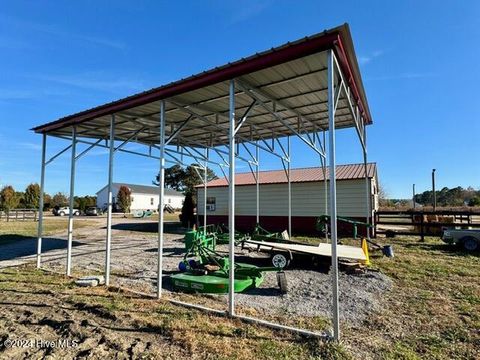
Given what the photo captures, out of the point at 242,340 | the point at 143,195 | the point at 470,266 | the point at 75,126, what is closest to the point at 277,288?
the point at 242,340

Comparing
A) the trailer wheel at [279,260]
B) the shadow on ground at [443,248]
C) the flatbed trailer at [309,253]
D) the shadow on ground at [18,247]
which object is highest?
the flatbed trailer at [309,253]

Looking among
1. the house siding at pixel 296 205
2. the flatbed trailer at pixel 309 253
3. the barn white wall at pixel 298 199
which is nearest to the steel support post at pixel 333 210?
the flatbed trailer at pixel 309 253

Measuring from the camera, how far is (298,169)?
19.6 m

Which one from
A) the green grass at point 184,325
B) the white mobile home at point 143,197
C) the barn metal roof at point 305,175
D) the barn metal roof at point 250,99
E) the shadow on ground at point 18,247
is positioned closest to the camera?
the green grass at point 184,325

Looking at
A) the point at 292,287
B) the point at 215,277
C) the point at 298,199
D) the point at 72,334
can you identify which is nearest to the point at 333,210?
the point at 292,287

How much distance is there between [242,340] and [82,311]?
2809mm

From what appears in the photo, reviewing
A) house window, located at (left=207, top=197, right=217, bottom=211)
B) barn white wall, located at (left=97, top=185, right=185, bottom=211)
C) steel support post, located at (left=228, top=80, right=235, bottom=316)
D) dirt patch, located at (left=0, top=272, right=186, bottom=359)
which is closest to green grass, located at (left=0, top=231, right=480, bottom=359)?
dirt patch, located at (left=0, top=272, right=186, bottom=359)

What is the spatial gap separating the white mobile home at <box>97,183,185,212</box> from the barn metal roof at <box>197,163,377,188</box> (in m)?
40.5

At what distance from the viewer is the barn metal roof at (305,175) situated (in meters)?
15.5

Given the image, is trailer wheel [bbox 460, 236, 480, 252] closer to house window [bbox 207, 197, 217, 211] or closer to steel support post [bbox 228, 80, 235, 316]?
steel support post [bbox 228, 80, 235, 316]

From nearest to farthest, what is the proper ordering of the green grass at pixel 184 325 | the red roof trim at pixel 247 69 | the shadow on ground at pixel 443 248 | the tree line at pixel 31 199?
the green grass at pixel 184 325 < the red roof trim at pixel 247 69 < the shadow on ground at pixel 443 248 < the tree line at pixel 31 199

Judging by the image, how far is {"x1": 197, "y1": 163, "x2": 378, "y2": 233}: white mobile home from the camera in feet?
49.4

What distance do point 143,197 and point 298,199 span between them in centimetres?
4947

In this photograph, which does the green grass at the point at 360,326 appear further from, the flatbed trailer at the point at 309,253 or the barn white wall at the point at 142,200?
the barn white wall at the point at 142,200
